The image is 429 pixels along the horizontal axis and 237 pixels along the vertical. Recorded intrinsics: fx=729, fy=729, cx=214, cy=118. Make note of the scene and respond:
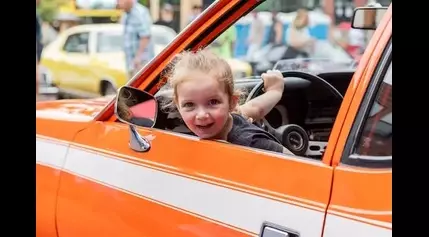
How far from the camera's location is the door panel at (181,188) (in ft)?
6.03

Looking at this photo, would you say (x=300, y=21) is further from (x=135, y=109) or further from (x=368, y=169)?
(x=368, y=169)

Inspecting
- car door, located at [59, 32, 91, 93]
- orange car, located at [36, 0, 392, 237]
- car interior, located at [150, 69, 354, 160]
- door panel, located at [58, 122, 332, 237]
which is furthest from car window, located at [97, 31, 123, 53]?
door panel, located at [58, 122, 332, 237]

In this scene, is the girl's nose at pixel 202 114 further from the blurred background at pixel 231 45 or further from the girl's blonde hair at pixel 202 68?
the blurred background at pixel 231 45

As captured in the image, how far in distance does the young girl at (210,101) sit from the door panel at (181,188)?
8cm

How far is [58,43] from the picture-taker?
11766mm

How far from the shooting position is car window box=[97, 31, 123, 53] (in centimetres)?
1065

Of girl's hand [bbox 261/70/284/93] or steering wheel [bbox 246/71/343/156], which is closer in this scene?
steering wheel [bbox 246/71/343/156]

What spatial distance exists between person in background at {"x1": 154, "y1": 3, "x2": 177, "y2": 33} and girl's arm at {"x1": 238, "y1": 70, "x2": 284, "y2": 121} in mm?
10620

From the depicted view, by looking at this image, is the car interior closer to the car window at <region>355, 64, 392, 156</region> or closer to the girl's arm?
the girl's arm

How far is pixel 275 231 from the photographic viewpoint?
71.6 inches

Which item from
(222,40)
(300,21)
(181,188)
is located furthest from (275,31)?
(181,188)
